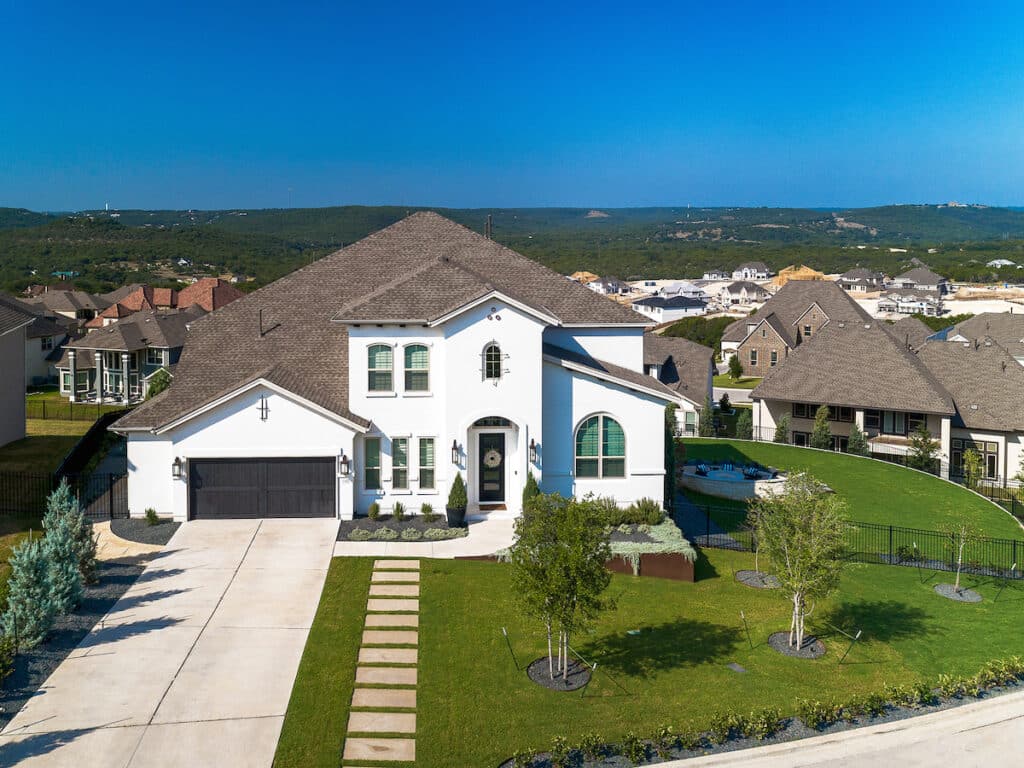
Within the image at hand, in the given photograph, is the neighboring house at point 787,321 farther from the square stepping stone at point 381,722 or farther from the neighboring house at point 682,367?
the square stepping stone at point 381,722

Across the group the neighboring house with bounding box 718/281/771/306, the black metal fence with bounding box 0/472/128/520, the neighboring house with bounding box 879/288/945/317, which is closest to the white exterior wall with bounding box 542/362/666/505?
the black metal fence with bounding box 0/472/128/520

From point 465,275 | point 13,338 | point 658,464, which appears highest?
point 465,275

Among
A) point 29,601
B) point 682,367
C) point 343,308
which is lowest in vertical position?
point 29,601

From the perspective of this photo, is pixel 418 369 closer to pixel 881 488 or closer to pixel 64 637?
pixel 64 637

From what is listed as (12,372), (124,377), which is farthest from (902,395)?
(124,377)

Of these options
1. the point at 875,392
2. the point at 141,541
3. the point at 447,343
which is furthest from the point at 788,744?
the point at 875,392

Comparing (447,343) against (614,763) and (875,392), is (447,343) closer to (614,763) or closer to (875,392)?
(614,763)

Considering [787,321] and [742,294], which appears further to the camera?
[742,294]
